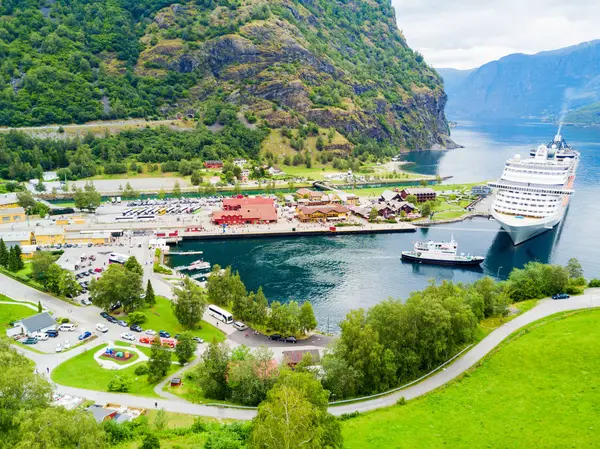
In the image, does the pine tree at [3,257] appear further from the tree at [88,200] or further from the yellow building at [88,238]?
the tree at [88,200]

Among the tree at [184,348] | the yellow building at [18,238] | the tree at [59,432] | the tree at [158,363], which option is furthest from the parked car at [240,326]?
the yellow building at [18,238]

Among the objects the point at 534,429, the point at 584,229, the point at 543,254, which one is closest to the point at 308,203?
the point at 543,254

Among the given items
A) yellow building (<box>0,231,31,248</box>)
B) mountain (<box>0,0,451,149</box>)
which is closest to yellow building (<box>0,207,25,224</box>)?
yellow building (<box>0,231,31,248</box>)

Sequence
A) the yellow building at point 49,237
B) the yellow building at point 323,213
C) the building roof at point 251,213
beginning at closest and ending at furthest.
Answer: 1. the yellow building at point 49,237
2. the building roof at point 251,213
3. the yellow building at point 323,213

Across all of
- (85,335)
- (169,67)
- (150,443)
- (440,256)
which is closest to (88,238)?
(85,335)

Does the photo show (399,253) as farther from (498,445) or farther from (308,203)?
(498,445)

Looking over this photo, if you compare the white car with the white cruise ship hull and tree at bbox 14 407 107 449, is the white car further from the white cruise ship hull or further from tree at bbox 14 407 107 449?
the white cruise ship hull
